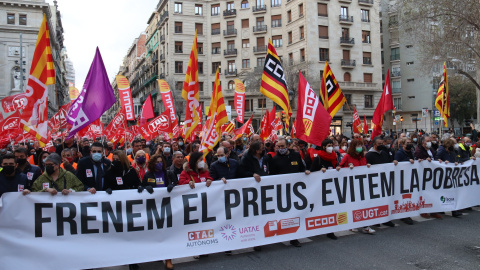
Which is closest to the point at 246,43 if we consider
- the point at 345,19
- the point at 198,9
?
the point at 198,9

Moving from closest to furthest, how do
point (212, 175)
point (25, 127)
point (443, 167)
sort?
point (212, 175)
point (25, 127)
point (443, 167)

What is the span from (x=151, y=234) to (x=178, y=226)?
38 centimetres

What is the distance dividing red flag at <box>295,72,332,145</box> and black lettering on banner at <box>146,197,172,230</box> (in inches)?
107

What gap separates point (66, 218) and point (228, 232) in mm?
2174

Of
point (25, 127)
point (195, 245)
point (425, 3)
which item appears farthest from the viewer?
point (425, 3)

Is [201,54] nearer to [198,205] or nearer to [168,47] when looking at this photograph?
[168,47]

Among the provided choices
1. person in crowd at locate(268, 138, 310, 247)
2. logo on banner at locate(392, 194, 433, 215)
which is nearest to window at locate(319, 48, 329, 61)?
logo on banner at locate(392, 194, 433, 215)

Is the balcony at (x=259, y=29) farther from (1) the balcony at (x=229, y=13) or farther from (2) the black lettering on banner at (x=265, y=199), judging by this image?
(2) the black lettering on banner at (x=265, y=199)

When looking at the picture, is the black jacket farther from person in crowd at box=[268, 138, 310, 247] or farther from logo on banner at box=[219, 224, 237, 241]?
person in crowd at box=[268, 138, 310, 247]

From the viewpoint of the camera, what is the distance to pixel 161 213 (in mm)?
5172

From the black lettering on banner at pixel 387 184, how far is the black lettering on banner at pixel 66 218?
5.11m

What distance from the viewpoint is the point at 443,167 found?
766 centimetres

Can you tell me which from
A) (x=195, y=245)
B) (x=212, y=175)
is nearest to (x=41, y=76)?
(x=212, y=175)

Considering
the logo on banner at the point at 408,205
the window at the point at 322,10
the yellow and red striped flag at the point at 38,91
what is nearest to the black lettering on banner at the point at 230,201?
the logo on banner at the point at 408,205
